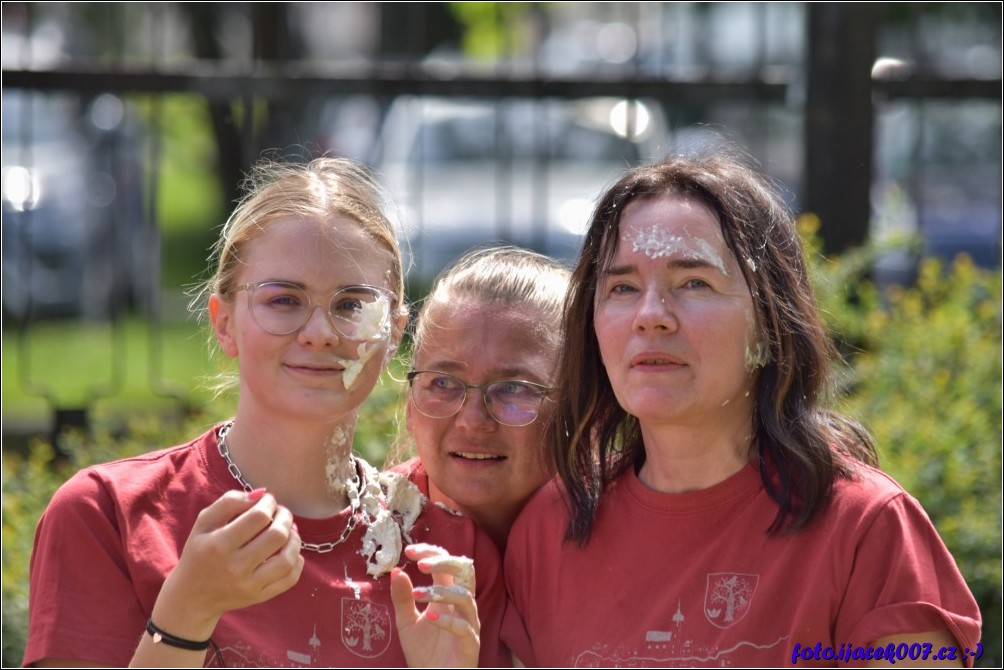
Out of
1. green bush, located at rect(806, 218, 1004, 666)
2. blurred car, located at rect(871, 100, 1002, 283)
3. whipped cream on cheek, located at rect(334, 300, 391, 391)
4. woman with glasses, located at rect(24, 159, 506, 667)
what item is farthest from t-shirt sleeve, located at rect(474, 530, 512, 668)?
blurred car, located at rect(871, 100, 1002, 283)

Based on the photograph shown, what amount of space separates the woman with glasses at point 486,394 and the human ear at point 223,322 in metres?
0.44

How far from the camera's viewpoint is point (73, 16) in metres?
9.72

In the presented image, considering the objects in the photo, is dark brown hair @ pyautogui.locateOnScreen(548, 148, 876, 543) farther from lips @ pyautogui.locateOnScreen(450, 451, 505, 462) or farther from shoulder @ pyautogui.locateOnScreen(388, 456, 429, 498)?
shoulder @ pyautogui.locateOnScreen(388, 456, 429, 498)

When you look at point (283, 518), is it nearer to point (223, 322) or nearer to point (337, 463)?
point (337, 463)

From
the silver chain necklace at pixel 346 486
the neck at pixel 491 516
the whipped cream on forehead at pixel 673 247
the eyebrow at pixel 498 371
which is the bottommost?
the neck at pixel 491 516

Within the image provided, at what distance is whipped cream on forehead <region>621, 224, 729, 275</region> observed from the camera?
244 cm

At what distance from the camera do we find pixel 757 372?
99.3 inches

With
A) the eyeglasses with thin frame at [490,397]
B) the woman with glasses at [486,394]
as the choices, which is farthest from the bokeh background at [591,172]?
the eyeglasses with thin frame at [490,397]

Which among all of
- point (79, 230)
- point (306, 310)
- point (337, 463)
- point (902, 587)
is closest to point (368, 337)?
point (306, 310)

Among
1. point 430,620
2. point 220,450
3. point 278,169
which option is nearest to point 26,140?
point 278,169

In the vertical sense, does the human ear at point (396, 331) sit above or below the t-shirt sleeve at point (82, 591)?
above

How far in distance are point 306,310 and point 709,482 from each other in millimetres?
862

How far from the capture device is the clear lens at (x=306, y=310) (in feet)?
7.98

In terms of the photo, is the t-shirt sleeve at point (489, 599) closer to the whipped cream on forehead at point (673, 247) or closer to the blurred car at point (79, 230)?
the whipped cream on forehead at point (673, 247)
